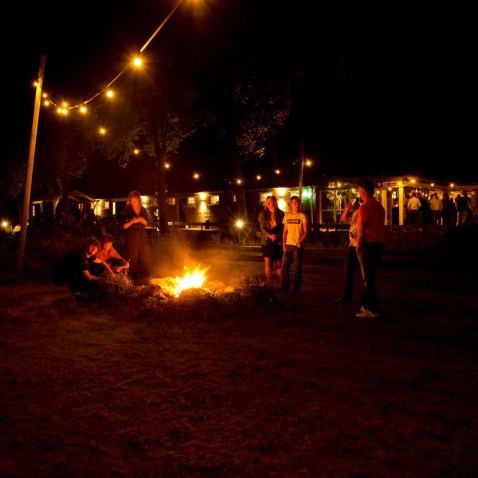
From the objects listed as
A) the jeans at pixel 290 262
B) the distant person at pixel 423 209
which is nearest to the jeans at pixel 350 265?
the jeans at pixel 290 262

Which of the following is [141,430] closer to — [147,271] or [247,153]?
[147,271]

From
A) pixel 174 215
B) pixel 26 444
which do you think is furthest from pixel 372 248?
pixel 174 215

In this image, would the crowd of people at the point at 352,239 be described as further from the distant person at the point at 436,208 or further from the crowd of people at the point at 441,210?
the distant person at the point at 436,208

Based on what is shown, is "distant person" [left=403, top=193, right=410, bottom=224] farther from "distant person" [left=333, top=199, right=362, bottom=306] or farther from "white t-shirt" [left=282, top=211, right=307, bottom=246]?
"distant person" [left=333, top=199, right=362, bottom=306]

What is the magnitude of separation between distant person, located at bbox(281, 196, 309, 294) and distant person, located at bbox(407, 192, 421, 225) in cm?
1443

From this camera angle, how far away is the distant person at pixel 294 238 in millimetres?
8898

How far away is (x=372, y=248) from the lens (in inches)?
286

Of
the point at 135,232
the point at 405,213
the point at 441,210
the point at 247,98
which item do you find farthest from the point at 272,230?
the point at 247,98

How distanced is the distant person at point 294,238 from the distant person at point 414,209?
14434mm

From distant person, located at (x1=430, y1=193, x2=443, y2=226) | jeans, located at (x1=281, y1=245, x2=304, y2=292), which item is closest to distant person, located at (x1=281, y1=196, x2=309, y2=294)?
jeans, located at (x1=281, y1=245, x2=304, y2=292)

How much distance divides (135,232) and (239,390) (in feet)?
20.1

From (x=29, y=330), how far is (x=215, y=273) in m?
6.04

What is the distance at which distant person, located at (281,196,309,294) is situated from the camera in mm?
8898

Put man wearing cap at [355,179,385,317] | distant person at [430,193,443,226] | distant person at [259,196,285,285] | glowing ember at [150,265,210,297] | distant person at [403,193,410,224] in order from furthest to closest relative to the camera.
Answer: distant person at [403,193,410,224]
distant person at [430,193,443,226]
distant person at [259,196,285,285]
glowing ember at [150,265,210,297]
man wearing cap at [355,179,385,317]
